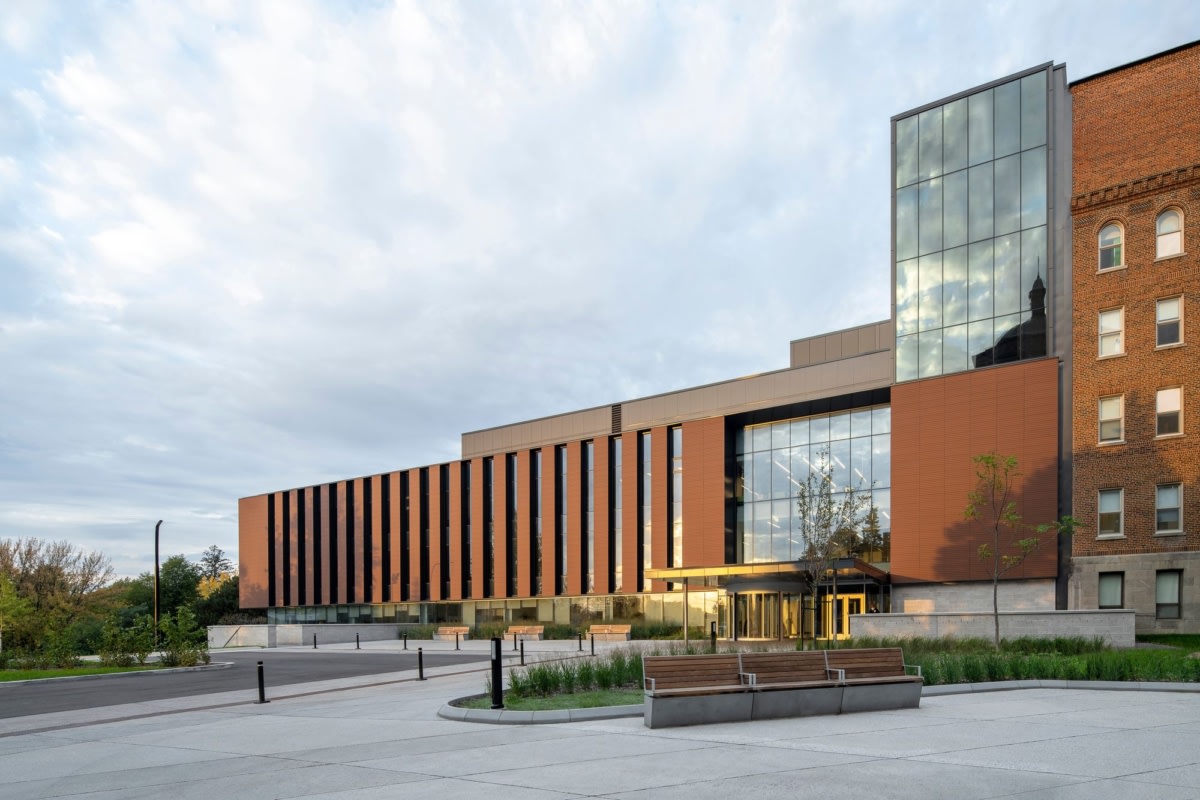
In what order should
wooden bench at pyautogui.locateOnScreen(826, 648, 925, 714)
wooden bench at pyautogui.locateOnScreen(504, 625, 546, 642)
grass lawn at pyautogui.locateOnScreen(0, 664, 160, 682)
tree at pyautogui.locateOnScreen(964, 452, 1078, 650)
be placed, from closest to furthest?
wooden bench at pyautogui.locateOnScreen(826, 648, 925, 714)
grass lawn at pyautogui.locateOnScreen(0, 664, 160, 682)
tree at pyautogui.locateOnScreen(964, 452, 1078, 650)
wooden bench at pyautogui.locateOnScreen(504, 625, 546, 642)

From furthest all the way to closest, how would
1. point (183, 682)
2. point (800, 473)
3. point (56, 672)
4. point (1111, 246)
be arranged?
point (800, 473)
point (1111, 246)
point (56, 672)
point (183, 682)

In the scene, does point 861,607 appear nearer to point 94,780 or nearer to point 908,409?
point 908,409

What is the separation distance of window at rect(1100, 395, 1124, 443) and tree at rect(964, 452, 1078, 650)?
11.1 feet

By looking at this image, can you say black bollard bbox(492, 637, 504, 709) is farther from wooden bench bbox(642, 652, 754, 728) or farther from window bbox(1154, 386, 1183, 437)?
window bbox(1154, 386, 1183, 437)

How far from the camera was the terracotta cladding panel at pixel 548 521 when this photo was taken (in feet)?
196

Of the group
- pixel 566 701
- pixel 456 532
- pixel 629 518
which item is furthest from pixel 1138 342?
pixel 456 532

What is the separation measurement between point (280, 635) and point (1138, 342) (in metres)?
46.7

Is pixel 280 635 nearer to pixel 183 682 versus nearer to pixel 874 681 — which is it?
pixel 183 682

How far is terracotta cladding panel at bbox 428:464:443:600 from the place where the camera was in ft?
223

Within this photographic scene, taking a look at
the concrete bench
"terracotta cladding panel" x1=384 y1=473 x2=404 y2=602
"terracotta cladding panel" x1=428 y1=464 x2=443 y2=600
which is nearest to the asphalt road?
the concrete bench

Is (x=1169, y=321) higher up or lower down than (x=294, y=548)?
higher up

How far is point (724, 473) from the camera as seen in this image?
167 ft

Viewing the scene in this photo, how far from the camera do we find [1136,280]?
35.9 meters

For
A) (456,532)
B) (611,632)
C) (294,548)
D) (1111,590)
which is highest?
(1111,590)
